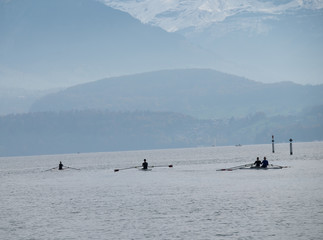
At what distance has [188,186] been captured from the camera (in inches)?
4341

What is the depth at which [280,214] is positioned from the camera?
2753 inches

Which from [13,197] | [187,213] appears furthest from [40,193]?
[187,213]

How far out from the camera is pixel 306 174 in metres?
126

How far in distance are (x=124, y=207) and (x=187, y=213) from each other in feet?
35.6

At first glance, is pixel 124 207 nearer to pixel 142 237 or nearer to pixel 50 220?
pixel 50 220

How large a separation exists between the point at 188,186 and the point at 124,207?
29881 mm

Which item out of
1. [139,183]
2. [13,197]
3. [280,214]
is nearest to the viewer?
[280,214]

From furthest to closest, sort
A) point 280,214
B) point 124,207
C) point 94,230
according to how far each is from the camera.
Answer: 1. point 124,207
2. point 280,214
3. point 94,230

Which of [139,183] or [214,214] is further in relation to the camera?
[139,183]

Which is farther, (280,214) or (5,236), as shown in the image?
(280,214)

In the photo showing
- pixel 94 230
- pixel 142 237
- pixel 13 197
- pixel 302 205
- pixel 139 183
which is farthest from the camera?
pixel 139 183

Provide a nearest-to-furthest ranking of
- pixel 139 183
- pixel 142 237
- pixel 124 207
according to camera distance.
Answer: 1. pixel 142 237
2. pixel 124 207
3. pixel 139 183

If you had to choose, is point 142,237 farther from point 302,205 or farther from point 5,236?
point 302,205

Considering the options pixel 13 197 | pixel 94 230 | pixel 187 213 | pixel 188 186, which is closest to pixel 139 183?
pixel 188 186
